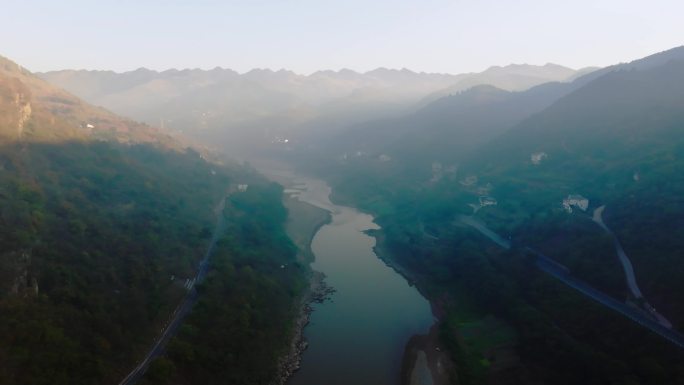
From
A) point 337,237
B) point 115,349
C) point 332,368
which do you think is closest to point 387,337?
point 332,368

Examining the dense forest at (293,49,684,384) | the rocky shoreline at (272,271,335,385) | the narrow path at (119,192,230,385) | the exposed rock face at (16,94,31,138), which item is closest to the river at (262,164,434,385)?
the rocky shoreline at (272,271,335,385)

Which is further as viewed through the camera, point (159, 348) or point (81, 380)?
point (159, 348)

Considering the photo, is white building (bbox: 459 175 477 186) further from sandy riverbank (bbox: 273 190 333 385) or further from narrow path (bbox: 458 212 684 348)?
narrow path (bbox: 458 212 684 348)

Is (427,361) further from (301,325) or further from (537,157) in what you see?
(537,157)

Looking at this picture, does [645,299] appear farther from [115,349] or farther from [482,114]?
[482,114]

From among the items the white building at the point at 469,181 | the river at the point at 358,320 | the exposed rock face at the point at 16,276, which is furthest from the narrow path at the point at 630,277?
the exposed rock face at the point at 16,276

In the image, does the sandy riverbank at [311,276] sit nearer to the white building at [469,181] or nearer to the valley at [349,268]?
the valley at [349,268]
